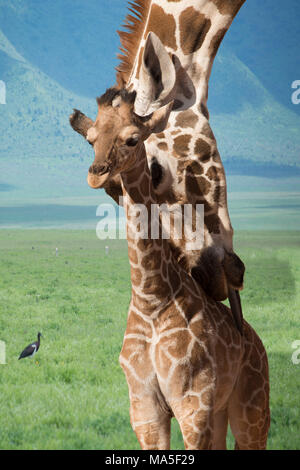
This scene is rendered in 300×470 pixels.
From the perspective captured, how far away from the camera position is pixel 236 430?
2.01 meters

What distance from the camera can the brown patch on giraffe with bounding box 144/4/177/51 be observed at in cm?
196

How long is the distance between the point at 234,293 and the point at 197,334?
22cm

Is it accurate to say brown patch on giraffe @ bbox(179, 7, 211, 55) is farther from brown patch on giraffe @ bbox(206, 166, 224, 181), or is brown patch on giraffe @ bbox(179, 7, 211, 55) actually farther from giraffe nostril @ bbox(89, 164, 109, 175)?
giraffe nostril @ bbox(89, 164, 109, 175)

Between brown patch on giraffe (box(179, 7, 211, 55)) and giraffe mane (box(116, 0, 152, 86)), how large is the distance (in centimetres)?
15

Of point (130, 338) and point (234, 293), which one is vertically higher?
point (234, 293)

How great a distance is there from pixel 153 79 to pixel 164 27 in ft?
1.41

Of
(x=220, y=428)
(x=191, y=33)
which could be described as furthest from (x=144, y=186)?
(x=220, y=428)

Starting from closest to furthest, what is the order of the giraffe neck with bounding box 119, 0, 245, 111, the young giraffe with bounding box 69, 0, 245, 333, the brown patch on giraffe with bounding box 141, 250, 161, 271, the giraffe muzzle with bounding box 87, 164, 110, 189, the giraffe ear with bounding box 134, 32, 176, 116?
the giraffe muzzle with bounding box 87, 164, 110, 189 → the giraffe ear with bounding box 134, 32, 176, 116 → the brown patch on giraffe with bounding box 141, 250, 161, 271 → the young giraffe with bounding box 69, 0, 245, 333 → the giraffe neck with bounding box 119, 0, 245, 111

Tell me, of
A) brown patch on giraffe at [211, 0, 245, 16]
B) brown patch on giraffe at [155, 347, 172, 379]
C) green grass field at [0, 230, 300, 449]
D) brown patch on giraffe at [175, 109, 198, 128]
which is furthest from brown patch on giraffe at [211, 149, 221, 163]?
green grass field at [0, 230, 300, 449]

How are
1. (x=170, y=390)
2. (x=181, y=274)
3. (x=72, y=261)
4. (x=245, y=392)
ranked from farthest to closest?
(x=72, y=261) → (x=245, y=392) → (x=181, y=274) → (x=170, y=390)

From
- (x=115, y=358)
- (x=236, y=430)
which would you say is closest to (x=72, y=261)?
(x=115, y=358)

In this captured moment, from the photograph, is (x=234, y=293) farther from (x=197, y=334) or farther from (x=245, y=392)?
(x=245, y=392)

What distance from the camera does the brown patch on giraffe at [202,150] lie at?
6.12ft

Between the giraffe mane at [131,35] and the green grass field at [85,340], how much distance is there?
2.02m
